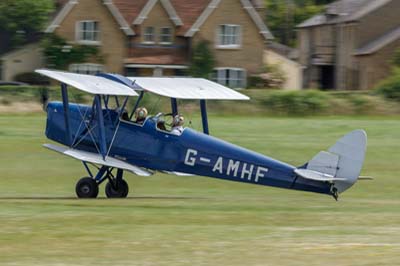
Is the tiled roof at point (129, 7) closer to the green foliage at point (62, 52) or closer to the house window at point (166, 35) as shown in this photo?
the house window at point (166, 35)

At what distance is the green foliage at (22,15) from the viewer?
233 feet

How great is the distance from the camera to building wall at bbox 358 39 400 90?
66.1 meters

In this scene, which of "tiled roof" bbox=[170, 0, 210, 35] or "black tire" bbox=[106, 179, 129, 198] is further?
"tiled roof" bbox=[170, 0, 210, 35]

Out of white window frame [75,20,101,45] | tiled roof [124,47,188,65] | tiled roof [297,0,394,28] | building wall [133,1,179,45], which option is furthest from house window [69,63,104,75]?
tiled roof [297,0,394,28]

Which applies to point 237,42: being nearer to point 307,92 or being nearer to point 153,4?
point 153,4

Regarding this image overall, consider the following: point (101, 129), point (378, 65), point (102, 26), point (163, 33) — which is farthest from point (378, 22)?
point (101, 129)

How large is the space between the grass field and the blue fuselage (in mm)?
506

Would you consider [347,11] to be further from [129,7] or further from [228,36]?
[129,7]

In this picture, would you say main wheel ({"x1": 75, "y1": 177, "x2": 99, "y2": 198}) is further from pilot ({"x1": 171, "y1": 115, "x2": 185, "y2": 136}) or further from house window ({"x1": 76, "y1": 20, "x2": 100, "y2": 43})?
house window ({"x1": 76, "y1": 20, "x2": 100, "y2": 43})

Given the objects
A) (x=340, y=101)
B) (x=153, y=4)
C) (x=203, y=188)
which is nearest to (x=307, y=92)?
(x=340, y=101)

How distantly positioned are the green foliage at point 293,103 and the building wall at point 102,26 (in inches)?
704

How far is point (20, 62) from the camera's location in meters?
67.5

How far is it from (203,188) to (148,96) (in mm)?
16066

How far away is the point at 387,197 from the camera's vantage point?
2200cm
